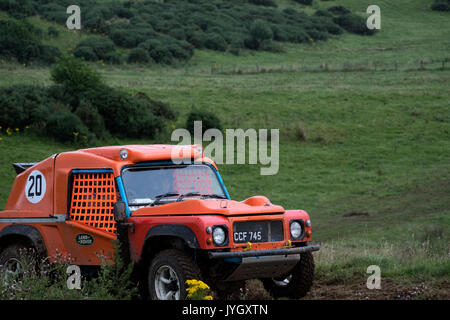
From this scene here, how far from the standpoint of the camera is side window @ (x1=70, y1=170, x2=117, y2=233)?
9391 millimetres

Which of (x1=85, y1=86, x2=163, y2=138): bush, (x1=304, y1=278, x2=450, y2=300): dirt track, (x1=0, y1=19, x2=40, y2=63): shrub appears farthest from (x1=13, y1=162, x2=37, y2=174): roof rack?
(x1=0, y1=19, x2=40, y2=63): shrub

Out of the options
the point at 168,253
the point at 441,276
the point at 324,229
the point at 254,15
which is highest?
the point at 254,15

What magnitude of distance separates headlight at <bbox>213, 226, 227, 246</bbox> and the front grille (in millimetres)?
158

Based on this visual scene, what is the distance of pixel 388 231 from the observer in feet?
69.6

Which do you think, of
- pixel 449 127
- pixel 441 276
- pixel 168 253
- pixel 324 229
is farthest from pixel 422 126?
pixel 168 253

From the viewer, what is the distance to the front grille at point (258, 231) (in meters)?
8.41

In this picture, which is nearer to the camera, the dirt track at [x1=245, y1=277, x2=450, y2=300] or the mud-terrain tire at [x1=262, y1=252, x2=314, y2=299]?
the dirt track at [x1=245, y1=277, x2=450, y2=300]

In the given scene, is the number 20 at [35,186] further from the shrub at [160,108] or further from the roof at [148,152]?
the shrub at [160,108]

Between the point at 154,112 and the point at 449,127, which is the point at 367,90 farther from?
the point at 154,112

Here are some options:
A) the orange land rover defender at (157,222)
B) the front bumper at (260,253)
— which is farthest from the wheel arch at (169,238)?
the front bumper at (260,253)

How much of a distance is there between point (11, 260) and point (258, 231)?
384 centimetres

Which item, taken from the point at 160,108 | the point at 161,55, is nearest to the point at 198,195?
the point at 160,108

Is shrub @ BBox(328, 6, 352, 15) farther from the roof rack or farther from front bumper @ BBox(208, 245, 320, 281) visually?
front bumper @ BBox(208, 245, 320, 281)

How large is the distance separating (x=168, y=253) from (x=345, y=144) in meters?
28.5
